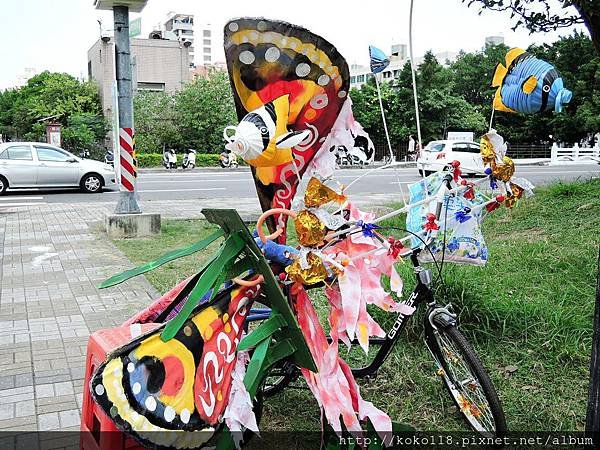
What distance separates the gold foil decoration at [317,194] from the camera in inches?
86.0

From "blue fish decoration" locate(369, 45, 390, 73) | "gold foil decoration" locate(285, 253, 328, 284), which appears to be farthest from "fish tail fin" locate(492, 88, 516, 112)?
"gold foil decoration" locate(285, 253, 328, 284)

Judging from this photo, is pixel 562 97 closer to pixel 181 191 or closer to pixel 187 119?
pixel 181 191

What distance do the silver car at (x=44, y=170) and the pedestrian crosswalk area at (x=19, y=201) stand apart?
520 mm

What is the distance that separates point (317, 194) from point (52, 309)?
3.66 metres

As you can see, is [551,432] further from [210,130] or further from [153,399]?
[210,130]

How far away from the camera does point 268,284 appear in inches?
82.4

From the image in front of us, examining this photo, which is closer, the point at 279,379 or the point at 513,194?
the point at 513,194

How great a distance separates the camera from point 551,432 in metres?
3.09

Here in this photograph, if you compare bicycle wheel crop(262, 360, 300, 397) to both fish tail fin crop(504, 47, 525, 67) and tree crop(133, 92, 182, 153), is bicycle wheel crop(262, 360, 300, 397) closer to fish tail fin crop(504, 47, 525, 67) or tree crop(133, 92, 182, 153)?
fish tail fin crop(504, 47, 525, 67)

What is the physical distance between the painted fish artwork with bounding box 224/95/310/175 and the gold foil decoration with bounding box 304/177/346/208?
262 mm

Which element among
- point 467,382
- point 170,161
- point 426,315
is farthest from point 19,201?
point 170,161

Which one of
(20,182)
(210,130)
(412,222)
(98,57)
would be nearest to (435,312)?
(412,222)

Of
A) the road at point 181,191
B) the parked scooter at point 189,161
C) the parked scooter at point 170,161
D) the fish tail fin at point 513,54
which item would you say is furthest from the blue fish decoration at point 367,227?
the parked scooter at point 170,161

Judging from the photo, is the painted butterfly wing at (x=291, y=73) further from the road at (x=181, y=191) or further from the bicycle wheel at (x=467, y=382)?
the road at (x=181, y=191)
